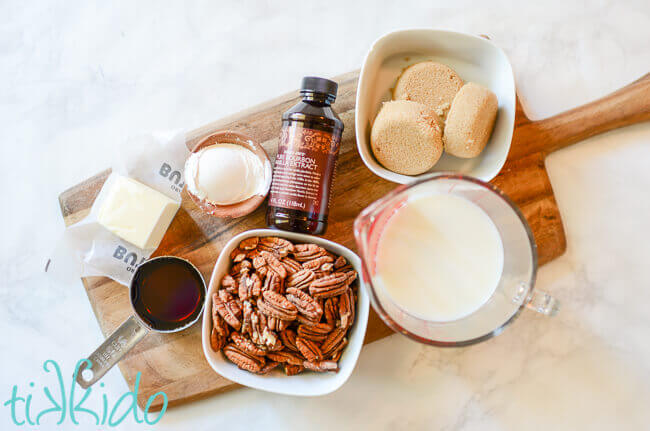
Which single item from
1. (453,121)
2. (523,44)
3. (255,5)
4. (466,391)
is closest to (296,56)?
(255,5)

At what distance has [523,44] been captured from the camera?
127 cm

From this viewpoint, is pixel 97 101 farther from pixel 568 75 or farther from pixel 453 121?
pixel 568 75

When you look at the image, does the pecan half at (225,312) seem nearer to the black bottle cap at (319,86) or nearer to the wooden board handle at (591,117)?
the black bottle cap at (319,86)

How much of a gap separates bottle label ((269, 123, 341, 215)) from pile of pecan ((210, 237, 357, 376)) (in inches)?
3.7

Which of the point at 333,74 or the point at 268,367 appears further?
the point at 333,74

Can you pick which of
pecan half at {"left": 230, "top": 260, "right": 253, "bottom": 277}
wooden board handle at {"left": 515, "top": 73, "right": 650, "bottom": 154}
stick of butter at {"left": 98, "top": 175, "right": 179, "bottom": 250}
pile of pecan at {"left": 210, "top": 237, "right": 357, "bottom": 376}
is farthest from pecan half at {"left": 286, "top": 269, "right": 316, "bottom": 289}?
wooden board handle at {"left": 515, "top": 73, "right": 650, "bottom": 154}

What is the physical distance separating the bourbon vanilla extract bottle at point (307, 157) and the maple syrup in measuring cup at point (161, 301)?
27 cm

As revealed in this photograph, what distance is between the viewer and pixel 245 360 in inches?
40.5

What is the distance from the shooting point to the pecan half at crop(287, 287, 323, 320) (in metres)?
1.00

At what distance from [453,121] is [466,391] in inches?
26.4

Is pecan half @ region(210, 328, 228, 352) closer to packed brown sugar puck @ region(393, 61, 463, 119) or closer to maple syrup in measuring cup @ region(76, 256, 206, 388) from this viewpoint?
maple syrup in measuring cup @ region(76, 256, 206, 388)

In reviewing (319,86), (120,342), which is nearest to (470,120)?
(319,86)

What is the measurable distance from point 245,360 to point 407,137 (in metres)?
0.59

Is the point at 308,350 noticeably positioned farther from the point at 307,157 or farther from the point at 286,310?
the point at 307,157
